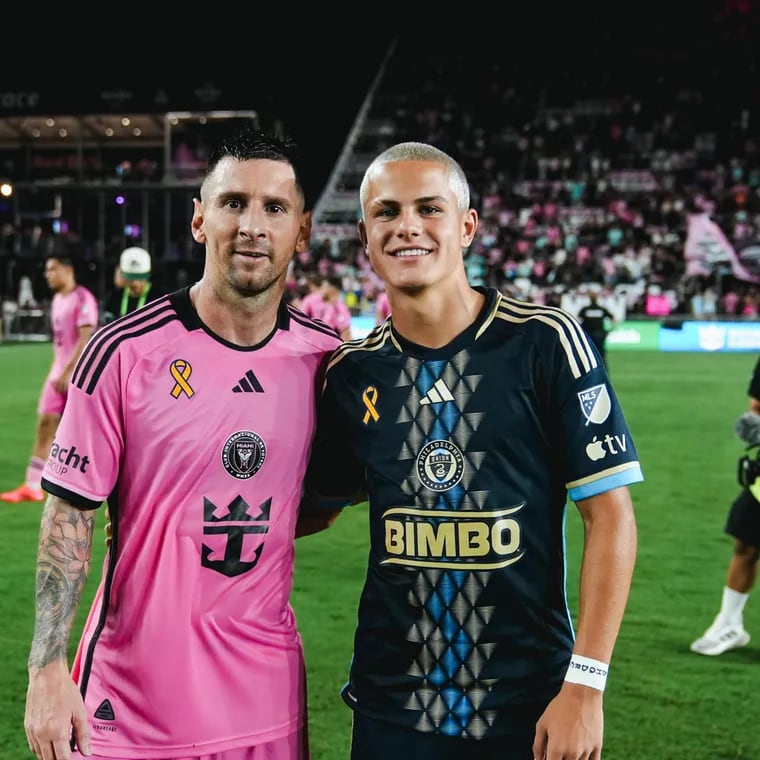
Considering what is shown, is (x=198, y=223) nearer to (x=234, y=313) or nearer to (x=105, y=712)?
(x=234, y=313)

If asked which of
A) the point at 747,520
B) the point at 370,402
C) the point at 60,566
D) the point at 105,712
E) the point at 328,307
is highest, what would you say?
the point at 328,307

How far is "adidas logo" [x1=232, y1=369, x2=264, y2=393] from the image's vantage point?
2546 mm

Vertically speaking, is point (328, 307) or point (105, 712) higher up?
point (328, 307)

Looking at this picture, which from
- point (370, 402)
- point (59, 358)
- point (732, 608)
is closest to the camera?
point (370, 402)

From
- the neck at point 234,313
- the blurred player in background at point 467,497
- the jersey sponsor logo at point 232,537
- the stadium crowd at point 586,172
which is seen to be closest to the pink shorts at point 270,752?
the blurred player in background at point 467,497

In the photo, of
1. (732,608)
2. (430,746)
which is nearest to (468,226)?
(430,746)

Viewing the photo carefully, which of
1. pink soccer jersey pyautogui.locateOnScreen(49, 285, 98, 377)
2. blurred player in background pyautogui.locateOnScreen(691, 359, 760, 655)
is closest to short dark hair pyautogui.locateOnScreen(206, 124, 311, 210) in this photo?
blurred player in background pyautogui.locateOnScreen(691, 359, 760, 655)

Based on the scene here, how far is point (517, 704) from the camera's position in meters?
2.34

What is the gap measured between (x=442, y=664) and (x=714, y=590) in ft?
15.3

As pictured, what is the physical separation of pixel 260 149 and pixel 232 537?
3.15 feet

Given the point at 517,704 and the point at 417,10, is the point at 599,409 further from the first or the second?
the point at 417,10

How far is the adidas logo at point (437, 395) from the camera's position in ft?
7.91

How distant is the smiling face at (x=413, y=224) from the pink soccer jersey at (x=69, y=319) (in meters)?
7.00

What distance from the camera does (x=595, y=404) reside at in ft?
7.54
